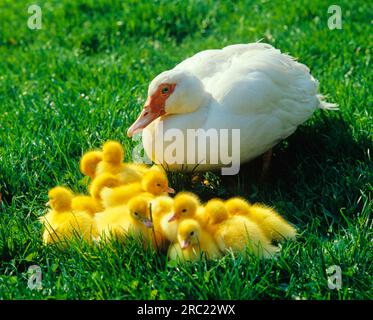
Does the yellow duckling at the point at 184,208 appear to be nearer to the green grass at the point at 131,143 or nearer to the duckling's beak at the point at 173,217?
the duckling's beak at the point at 173,217

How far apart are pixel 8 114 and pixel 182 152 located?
1.78 metres

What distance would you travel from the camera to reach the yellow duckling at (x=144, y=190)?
3.86 m

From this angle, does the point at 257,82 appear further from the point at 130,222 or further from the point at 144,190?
the point at 130,222

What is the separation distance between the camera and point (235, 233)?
3514 mm

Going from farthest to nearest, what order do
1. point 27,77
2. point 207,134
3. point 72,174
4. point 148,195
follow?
1. point 27,77
2. point 72,174
3. point 207,134
4. point 148,195

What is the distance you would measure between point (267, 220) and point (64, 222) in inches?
41.3

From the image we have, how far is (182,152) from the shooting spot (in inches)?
167

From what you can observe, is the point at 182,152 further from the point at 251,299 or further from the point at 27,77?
the point at 27,77

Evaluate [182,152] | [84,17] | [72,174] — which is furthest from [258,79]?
[84,17]

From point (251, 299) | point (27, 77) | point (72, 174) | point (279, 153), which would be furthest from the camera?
point (27, 77)

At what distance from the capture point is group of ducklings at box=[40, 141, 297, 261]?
11.4 feet

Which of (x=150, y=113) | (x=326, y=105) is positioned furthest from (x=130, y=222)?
(x=326, y=105)

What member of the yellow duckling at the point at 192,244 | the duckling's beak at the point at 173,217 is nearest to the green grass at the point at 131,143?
the yellow duckling at the point at 192,244

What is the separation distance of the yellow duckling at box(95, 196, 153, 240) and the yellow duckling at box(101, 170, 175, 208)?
6.7 inches
